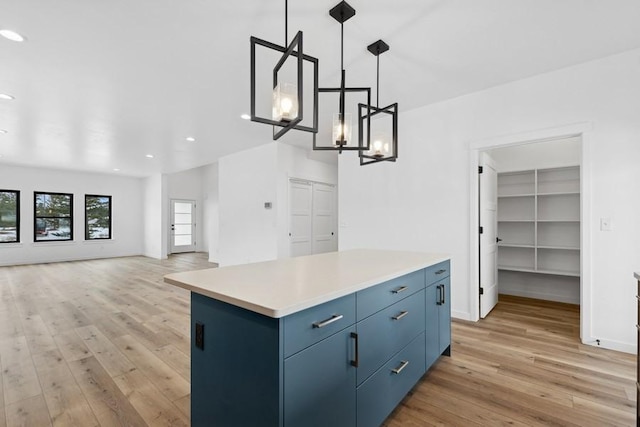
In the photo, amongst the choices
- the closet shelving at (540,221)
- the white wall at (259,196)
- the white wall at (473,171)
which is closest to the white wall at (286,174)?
the white wall at (259,196)

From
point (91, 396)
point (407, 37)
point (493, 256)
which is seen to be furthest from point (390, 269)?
point (493, 256)

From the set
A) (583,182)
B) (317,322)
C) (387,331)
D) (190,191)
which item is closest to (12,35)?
(317,322)

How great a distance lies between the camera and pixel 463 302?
3.57m

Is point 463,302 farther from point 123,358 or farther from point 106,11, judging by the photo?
point 106,11

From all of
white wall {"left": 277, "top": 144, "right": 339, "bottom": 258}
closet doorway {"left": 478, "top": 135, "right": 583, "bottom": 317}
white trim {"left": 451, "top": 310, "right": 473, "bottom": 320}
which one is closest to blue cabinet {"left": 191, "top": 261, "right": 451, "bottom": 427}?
white trim {"left": 451, "top": 310, "right": 473, "bottom": 320}

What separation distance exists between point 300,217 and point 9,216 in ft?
25.2

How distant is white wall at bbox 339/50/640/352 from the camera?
107 inches

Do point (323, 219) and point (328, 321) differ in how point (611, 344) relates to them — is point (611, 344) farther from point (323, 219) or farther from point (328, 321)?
point (323, 219)

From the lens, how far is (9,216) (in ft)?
25.5

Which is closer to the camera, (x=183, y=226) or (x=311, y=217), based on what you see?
(x=311, y=217)

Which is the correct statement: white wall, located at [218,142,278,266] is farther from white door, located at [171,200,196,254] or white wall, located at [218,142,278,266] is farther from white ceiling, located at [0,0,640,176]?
white door, located at [171,200,196,254]

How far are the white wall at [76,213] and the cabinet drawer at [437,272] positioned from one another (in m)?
10.2

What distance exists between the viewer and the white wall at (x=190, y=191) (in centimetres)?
994

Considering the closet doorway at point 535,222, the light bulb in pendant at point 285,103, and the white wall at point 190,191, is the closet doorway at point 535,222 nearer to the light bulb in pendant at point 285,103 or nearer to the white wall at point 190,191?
the light bulb in pendant at point 285,103
